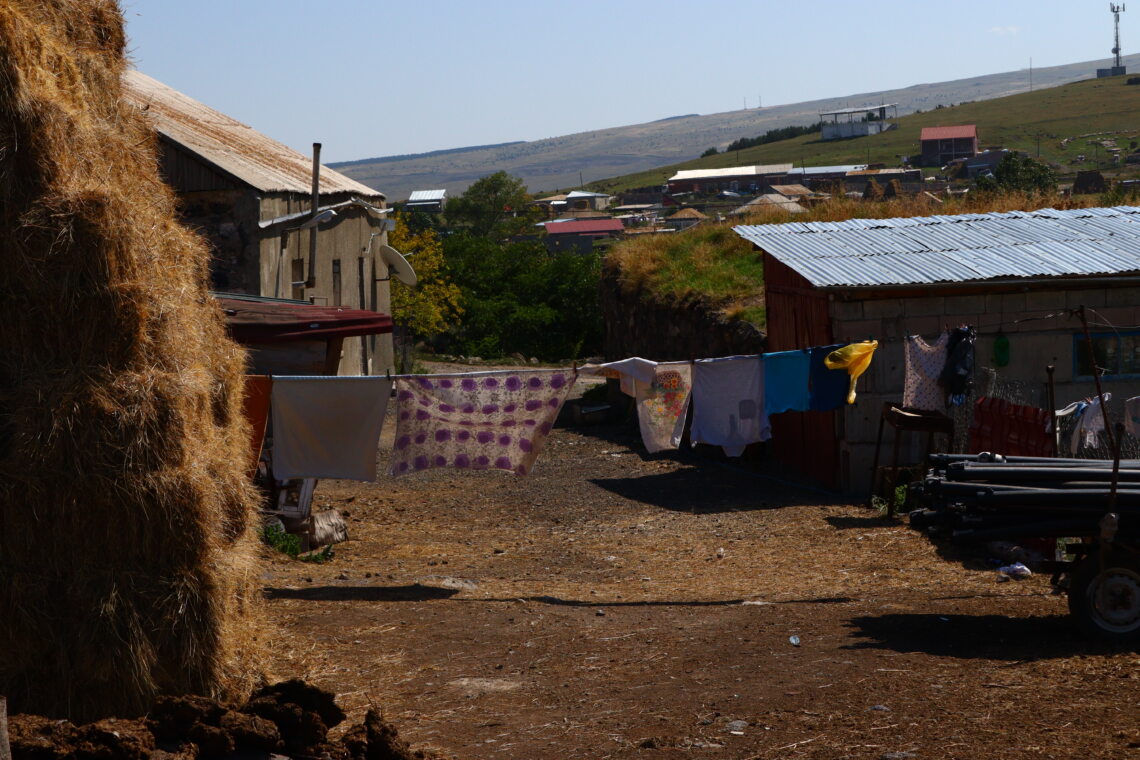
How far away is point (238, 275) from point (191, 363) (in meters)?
9.92

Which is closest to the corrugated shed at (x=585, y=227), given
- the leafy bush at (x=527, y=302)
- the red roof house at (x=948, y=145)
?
the red roof house at (x=948, y=145)

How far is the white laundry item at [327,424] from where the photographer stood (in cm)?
1044

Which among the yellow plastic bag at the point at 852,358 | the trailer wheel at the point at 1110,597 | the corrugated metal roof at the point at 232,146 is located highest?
the corrugated metal roof at the point at 232,146

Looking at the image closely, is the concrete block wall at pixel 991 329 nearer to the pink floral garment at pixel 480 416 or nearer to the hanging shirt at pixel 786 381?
the hanging shirt at pixel 786 381

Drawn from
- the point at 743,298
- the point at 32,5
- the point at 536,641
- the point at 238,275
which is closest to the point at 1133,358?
the point at 743,298

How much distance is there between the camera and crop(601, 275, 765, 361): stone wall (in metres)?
18.9

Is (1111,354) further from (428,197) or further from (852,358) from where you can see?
(428,197)

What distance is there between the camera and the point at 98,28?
24.6 feet

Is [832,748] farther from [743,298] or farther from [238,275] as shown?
[743,298]

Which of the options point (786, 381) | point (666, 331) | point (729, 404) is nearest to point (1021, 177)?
point (666, 331)

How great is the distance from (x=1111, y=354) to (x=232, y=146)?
13.0m

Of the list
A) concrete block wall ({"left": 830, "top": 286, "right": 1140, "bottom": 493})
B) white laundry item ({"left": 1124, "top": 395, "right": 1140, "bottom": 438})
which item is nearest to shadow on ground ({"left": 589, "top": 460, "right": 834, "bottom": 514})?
concrete block wall ({"left": 830, "top": 286, "right": 1140, "bottom": 493})

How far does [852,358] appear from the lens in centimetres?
1212

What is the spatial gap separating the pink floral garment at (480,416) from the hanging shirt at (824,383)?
3.01 metres
